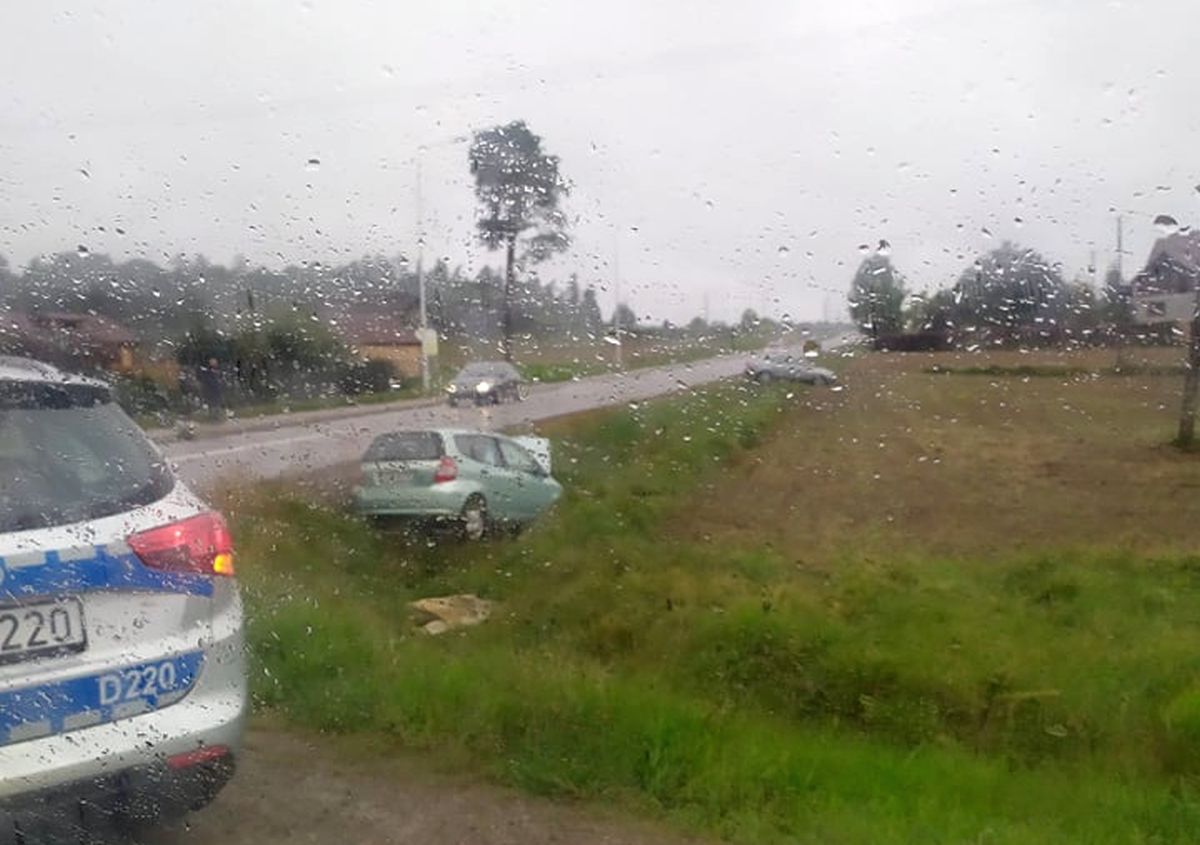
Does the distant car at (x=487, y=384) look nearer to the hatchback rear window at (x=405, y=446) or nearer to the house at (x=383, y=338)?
the house at (x=383, y=338)

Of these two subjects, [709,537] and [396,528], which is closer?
[709,537]

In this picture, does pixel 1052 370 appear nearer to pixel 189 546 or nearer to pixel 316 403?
pixel 316 403

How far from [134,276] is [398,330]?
155cm

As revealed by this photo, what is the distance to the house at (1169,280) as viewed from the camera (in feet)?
19.4

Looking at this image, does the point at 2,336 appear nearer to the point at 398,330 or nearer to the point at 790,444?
the point at 398,330

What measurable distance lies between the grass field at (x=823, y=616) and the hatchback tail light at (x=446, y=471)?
0.41m

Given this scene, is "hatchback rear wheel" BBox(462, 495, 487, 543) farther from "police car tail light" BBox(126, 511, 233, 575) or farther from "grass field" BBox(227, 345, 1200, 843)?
"police car tail light" BBox(126, 511, 233, 575)

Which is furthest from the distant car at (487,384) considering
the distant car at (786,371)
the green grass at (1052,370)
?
the green grass at (1052,370)

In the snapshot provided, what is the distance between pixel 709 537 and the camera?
707 centimetres

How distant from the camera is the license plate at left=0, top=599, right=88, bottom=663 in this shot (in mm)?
3225

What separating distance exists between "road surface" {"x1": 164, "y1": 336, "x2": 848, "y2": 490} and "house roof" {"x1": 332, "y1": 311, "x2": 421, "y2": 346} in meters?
0.42

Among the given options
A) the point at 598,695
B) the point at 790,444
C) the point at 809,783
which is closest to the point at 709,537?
the point at 790,444

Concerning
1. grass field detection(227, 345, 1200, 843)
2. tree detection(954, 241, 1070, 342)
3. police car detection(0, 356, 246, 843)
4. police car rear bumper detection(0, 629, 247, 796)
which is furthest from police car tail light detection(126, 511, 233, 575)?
tree detection(954, 241, 1070, 342)

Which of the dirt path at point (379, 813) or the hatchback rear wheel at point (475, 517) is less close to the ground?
the hatchback rear wheel at point (475, 517)
